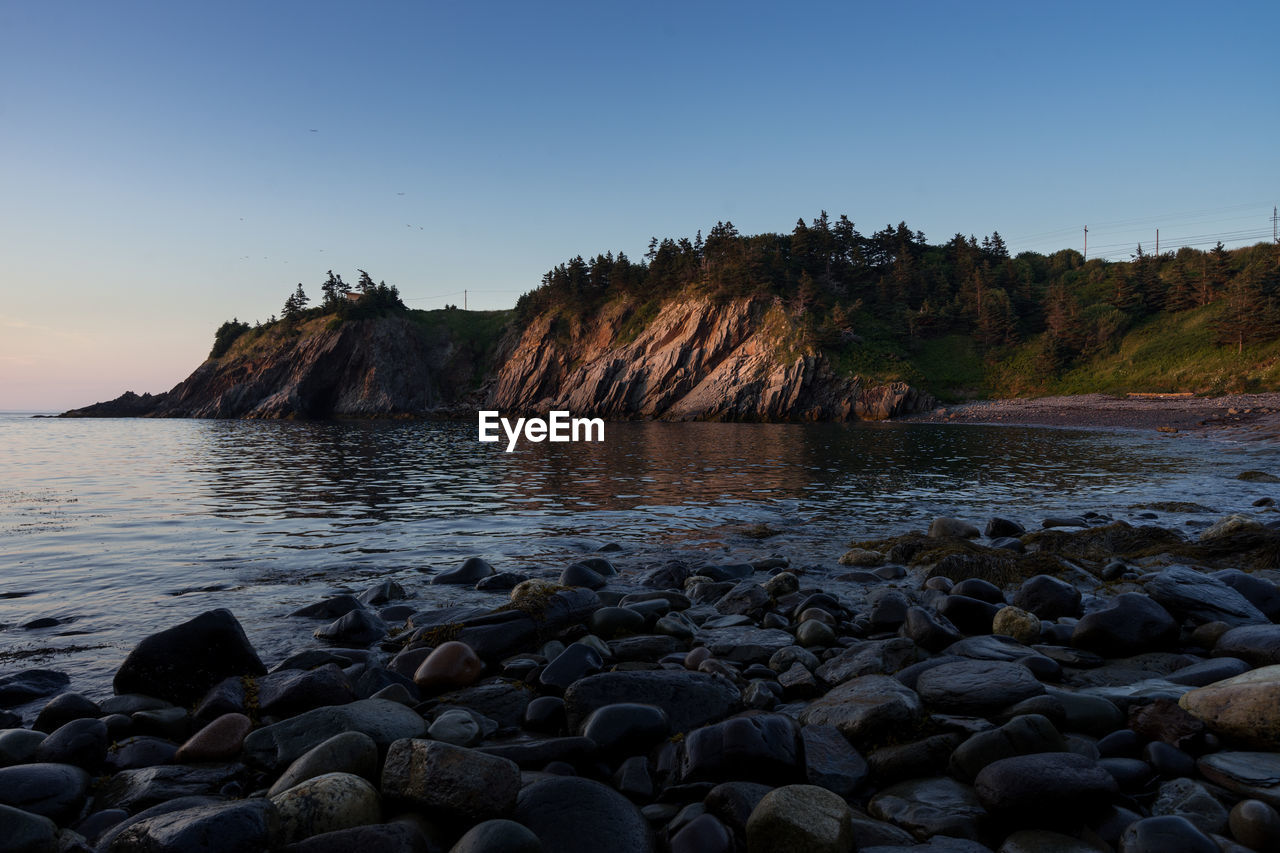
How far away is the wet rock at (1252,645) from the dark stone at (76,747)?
1048 centimetres

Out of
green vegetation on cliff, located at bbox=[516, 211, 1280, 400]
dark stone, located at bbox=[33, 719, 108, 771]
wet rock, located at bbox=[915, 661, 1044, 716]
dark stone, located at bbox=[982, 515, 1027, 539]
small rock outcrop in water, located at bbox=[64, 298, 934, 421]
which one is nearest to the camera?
dark stone, located at bbox=[33, 719, 108, 771]

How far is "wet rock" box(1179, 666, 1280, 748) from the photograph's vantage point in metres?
4.53

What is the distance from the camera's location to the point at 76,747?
16.9ft

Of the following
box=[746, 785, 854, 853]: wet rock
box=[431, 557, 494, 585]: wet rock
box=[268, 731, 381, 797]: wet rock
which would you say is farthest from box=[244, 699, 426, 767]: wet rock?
box=[431, 557, 494, 585]: wet rock

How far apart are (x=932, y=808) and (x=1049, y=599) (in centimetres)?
563

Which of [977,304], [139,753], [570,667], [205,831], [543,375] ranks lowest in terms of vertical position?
[139,753]

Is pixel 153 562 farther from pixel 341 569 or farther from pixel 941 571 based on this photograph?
pixel 941 571

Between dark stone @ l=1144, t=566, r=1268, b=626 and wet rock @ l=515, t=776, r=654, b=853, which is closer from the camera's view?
wet rock @ l=515, t=776, r=654, b=853

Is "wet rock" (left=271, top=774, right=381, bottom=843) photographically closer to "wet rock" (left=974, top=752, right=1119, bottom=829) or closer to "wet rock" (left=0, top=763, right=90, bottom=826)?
"wet rock" (left=0, top=763, right=90, bottom=826)

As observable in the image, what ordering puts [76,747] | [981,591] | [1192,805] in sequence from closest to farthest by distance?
[1192,805] → [76,747] → [981,591]

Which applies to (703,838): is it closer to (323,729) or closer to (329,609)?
(323,729)

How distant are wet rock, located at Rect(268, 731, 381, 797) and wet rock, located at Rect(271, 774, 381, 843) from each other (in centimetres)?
25

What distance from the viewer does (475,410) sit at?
365 ft

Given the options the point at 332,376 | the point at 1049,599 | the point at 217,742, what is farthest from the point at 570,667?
the point at 332,376
